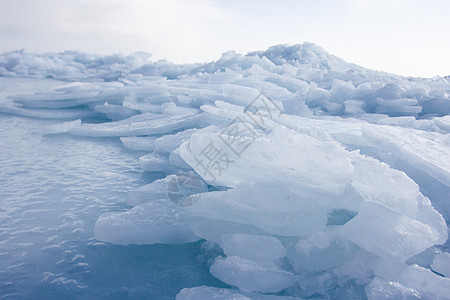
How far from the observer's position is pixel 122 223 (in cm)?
160

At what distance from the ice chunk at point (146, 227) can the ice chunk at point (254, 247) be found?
0.30 meters

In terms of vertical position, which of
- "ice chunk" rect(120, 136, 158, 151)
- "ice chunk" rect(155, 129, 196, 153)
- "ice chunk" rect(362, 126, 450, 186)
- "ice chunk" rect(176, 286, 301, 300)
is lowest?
"ice chunk" rect(176, 286, 301, 300)

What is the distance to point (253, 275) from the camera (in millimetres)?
1293

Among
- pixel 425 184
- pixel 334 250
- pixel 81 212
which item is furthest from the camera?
pixel 425 184

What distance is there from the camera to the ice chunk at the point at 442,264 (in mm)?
1428

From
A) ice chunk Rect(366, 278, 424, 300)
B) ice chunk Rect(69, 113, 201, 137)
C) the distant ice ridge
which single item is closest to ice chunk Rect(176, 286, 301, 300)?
the distant ice ridge

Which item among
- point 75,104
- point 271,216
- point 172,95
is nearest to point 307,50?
point 172,95

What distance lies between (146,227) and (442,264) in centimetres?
147

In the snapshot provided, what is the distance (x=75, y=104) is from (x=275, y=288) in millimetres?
5005

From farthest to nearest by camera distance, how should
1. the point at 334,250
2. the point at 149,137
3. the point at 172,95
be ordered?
the point at 172,95 < the point at 149,137 < the point at 334,250

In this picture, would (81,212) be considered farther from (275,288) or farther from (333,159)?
(333,159)

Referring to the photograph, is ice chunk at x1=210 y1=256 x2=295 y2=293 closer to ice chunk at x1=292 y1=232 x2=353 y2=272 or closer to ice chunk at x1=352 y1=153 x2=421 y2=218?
ice chunk at x1=292 y1=232 x2=353 y2=272

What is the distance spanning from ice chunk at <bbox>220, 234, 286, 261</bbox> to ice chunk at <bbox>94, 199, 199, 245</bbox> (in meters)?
0.30

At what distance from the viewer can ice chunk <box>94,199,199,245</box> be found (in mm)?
1579
